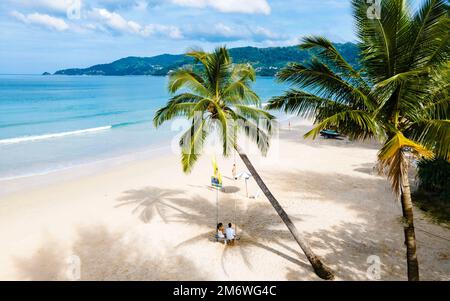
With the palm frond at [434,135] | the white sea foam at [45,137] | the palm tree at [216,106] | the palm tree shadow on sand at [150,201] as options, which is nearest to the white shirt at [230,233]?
the palm tree at [216,106]

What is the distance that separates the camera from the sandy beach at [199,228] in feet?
34.0

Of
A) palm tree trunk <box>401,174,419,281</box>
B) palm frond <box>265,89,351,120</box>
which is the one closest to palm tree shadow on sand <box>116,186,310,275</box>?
palm tree trunk <box>401,174,419,281</box>

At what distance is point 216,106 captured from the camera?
9.23 meters

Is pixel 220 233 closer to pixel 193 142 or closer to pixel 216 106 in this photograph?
pixel 193 142

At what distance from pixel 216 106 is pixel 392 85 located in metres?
4.34

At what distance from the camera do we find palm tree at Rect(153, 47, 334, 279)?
9.34 metres

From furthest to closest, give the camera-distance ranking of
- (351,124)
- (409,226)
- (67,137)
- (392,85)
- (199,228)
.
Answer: (67,137) < (199,228) < (351,124) < (409,226) < (392,85)

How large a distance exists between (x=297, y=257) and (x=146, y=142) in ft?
79.9

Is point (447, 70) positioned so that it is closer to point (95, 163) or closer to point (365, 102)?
point (365, 102)

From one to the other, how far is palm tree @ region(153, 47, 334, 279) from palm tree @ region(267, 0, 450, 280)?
2055mm

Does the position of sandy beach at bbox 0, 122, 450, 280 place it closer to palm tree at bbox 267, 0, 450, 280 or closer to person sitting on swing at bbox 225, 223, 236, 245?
person sitting on swing at bbox 225, 223, 236, 245

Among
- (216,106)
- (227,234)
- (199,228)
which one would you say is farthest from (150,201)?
(216,106)
